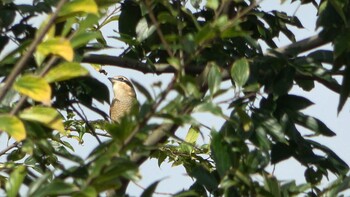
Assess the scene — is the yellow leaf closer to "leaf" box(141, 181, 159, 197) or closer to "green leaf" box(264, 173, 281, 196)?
"leaf" box(141, 181, 159, 197)

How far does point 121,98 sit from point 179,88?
2.38 meters

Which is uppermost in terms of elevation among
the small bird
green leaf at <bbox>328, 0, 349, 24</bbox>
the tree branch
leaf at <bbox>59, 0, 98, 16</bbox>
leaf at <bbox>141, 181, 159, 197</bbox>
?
the small bird

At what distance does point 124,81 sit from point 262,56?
7.27 feet

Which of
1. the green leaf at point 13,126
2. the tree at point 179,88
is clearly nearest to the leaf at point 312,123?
the tree at point 179,88

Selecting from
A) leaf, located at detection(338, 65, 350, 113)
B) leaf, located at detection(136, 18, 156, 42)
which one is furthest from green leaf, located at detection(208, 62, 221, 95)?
leaf, located at detection(136, 18, 156, 42)

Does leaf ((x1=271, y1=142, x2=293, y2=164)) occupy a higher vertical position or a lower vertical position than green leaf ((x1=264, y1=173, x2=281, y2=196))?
higher

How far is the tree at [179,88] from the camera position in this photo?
5.56ft

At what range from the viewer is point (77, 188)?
1715 mm

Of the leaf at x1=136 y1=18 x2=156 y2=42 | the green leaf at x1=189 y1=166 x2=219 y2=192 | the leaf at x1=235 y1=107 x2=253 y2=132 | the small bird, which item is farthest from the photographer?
the small bird

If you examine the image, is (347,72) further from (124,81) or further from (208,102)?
(124,81)

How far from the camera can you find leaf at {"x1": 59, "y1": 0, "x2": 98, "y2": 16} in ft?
5.74

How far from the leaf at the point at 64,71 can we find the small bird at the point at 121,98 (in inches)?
69.8

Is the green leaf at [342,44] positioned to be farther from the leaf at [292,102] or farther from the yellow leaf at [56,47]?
the yellow leaf at [56,47]

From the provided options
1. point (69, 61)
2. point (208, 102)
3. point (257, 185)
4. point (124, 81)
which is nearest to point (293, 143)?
point (257, 185)
